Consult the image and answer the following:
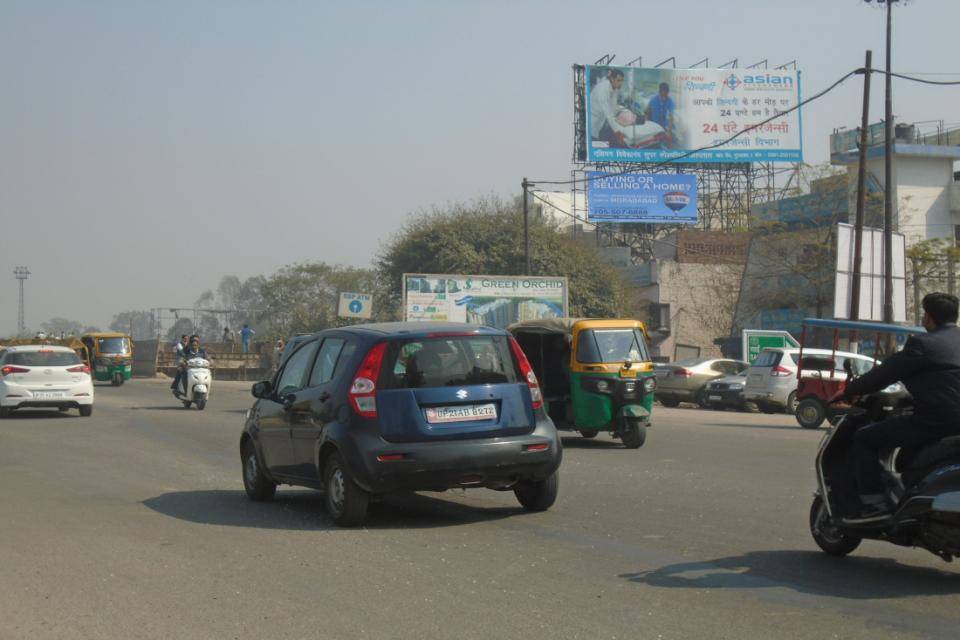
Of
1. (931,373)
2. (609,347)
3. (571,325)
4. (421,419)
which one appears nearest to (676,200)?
(571,325)

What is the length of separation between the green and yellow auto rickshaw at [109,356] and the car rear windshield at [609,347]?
34.1m

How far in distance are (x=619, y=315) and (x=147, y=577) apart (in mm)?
47658

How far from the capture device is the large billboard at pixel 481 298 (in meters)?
39.2

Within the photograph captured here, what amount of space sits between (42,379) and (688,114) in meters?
42.5

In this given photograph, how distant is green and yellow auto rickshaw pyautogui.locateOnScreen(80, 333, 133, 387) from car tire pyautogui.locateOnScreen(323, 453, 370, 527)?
40097mm

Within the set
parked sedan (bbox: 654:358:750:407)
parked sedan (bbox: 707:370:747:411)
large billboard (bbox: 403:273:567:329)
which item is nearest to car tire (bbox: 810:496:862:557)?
parked sedan (bbox: 707:370:747:411)

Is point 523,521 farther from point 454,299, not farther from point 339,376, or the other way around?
point 454,299

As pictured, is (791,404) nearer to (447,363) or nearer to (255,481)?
(255,481)

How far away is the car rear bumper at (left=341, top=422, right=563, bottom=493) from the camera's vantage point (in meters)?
8.62

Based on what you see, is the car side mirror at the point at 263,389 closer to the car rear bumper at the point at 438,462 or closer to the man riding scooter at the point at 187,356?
the car rear bumper at the point at 438,462

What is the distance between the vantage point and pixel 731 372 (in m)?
33.1

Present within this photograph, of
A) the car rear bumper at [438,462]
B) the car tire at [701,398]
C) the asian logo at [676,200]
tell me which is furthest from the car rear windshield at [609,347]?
the asian logo at [676,200]

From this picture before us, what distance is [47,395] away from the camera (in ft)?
78.7

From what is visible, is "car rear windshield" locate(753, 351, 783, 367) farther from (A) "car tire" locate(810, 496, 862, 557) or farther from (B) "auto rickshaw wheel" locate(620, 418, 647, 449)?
(A) "car tire" locate(810, 496, 862, 557)
